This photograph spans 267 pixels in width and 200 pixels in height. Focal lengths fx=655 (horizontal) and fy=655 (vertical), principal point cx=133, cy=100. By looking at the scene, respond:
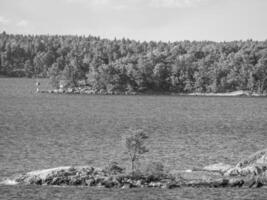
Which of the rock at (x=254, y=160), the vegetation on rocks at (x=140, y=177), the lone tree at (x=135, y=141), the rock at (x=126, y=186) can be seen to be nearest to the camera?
the rock at (x=126, y=186)

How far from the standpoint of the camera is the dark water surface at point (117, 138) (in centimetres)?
5103

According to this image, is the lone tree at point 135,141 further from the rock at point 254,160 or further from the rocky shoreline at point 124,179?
the rock at point 254,160

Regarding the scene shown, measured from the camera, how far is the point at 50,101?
18500 cm

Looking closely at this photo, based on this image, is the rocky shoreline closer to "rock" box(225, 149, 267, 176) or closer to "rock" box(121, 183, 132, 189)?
"rock" box(121, 183, 132, 189)

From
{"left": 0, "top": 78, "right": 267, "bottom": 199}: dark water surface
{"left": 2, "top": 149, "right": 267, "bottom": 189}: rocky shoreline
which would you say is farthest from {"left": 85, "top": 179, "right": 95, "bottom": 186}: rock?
{"left": 0, "top": 78, "right": 267, "bottom": 199}: dark water surface

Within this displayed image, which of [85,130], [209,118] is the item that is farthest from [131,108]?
[85,130]

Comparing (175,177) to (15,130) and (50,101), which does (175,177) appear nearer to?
(15,130)

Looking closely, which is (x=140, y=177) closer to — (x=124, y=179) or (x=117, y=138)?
(x=124, y=179)

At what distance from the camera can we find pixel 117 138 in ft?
301

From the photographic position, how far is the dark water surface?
167 ft

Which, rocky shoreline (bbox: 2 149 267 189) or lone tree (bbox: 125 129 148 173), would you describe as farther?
lone tree (bbox: 125 129 148 173)

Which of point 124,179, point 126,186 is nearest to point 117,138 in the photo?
point 124,179

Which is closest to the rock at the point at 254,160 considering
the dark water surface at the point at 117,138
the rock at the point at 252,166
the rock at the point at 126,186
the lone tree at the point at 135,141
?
the rock at the point at 252,166

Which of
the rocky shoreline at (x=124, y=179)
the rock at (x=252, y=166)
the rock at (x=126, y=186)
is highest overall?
the rock at (x=252, y=166)
